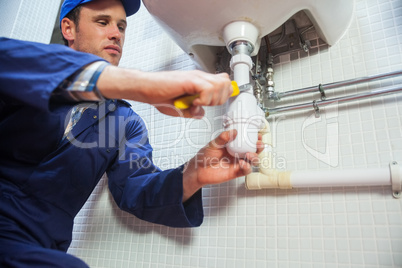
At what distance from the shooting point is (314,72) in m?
0.82

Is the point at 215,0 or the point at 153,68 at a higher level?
the point at 153,68

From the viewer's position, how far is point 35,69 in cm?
45

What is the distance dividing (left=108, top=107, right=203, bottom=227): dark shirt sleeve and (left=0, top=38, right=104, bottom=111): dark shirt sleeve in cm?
40

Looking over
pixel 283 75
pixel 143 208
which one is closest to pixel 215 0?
pixel 283 75

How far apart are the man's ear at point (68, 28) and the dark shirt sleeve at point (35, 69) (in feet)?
1.51

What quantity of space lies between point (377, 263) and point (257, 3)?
613mm

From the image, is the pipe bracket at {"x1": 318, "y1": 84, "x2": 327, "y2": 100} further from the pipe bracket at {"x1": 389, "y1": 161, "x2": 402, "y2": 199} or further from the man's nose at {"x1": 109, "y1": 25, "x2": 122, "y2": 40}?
the man's nose at {"x1": 109, "y1": 25, "x2": 122, "y2": 40}

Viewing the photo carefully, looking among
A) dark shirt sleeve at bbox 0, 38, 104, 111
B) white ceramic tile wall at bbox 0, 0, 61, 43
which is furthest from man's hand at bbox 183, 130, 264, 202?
white ceramic tile wall at bbox 0, 0, 61, 43

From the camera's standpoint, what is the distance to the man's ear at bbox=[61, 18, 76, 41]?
2.93 feet

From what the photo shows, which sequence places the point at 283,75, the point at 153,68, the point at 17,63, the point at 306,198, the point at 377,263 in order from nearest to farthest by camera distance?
the point at 17,63
the point at 377,263
the point at 306,198
the point at 283,75
the point at 153,68

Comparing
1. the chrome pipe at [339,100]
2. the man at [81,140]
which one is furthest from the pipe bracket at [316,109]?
the man at [81,140]

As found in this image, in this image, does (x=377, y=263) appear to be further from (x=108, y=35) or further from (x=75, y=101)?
(x=108, y=35)

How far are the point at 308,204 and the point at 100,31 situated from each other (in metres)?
0.74

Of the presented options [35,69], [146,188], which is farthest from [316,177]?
[35,69]
